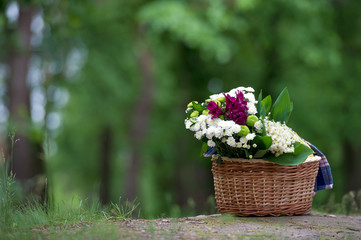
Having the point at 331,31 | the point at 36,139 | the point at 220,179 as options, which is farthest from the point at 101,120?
the point at 220,179

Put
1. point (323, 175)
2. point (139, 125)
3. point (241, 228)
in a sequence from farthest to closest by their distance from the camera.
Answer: point (139, 125)
point (323, 175)
point (241, 228)

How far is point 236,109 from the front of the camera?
3922 mm

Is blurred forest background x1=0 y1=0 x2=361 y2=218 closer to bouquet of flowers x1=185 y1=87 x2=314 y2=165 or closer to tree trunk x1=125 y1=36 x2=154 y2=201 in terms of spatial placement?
tree trunk x1=125 y1=36 x2=154 y2=201

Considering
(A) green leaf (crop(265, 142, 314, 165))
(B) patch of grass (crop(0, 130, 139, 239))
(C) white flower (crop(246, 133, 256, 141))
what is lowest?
(B) patch of grass (crop(0, 130, 139, 239))

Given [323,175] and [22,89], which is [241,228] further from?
[22,89]

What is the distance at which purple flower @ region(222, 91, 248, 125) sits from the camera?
3.91 meters

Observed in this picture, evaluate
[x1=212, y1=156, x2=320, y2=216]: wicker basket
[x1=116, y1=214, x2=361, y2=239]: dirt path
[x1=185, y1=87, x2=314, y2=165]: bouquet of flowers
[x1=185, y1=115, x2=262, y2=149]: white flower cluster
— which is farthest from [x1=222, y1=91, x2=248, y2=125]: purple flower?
[x1=116, y1=214, x2=361, y2=239]: dirt path

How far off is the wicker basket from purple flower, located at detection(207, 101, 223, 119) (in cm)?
42

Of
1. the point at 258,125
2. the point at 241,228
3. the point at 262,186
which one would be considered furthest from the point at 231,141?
the point at 241,228

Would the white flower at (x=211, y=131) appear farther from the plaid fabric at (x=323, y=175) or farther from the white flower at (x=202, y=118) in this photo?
the plaid fabric at (x=323, y=175)

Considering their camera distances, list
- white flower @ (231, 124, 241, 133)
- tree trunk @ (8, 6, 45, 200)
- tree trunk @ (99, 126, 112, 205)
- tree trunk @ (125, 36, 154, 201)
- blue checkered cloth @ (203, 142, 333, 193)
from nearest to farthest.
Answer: white flower @ (231, 124, 241, 133) < blue checkered cloth @ (203, 142, 333, 193) < tree trunk @ (8, 6, 45, 200) < tree trunk @ (125, 36, 154, 201) < tree trunk @ (99, 126, 112, 205)

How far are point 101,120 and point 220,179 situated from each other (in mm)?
10195

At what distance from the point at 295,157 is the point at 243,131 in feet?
1.67

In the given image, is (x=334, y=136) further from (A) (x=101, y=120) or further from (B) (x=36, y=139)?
(B) (x=36, y=139)
